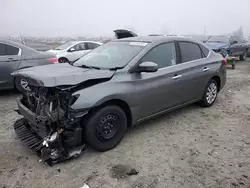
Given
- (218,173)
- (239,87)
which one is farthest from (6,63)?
(239,87)

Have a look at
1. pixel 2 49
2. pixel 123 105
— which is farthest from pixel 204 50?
pixel 2 49

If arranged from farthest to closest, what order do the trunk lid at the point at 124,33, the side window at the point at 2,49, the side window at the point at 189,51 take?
the trunk lid at the point at 124,33, the side window at the point at 2,49, the side window at the point at 189,51

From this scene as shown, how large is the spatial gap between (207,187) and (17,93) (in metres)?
5.76

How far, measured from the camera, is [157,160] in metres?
3.43

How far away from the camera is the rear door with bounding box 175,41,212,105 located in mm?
4688

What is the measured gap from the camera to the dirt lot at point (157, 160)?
9.73 feet

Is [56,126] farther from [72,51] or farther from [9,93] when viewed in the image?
[72,51]

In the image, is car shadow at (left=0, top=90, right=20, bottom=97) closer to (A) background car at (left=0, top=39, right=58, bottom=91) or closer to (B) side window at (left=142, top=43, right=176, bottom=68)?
(A) background car at (left=0, top=39, right=58, bottom=91)

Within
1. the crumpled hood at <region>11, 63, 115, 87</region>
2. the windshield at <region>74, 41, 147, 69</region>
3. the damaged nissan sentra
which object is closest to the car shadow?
the damaged nissan sentra

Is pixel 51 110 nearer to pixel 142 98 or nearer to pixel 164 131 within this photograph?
pixel 142 98

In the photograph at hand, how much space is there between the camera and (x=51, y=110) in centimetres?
330

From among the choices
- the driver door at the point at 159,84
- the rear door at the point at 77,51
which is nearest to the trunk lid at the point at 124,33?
the rear door at the point at 77,51

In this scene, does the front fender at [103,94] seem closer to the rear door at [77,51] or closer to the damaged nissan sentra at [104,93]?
the damaged nissan sentra at [104,93]

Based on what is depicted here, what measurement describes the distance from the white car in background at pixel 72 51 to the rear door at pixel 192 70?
21.6ft
